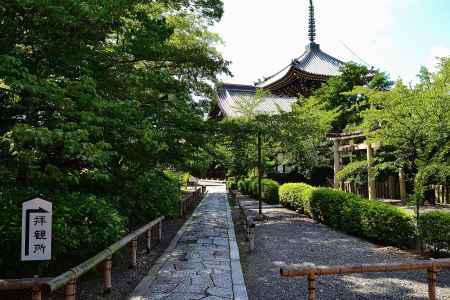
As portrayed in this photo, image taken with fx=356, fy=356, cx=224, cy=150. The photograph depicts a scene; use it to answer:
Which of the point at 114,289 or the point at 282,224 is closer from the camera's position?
the point at 114,289

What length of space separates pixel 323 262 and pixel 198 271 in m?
2.37

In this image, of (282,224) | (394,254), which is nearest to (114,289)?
(394,254)

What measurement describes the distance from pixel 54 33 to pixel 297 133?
813cm

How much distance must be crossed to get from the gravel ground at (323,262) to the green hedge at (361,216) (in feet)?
0.89

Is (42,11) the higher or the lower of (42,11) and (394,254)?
the higher

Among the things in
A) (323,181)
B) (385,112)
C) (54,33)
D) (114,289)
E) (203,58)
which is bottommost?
(114,289)

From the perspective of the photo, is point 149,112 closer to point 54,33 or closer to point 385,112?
point 54,33

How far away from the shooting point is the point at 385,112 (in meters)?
7.38

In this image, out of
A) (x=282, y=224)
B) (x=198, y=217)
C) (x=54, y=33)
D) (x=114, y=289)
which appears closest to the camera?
(x=54, y=33)

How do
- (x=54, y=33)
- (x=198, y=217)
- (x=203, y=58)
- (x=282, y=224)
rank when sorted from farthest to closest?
(x=198, y=217) < (x=282, y=224) < (x=203, y=58) < (x=54, y=33)

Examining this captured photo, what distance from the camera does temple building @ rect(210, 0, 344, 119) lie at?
102ft

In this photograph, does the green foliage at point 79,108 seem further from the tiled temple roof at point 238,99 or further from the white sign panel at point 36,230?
the tiled temple roof at point 238,99

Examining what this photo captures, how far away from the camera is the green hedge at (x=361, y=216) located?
297 inches

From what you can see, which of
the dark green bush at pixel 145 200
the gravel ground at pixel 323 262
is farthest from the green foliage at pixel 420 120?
the dark green bush at pixel 145 200
